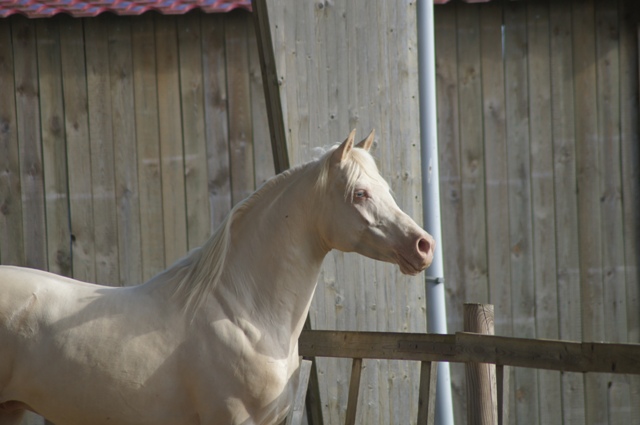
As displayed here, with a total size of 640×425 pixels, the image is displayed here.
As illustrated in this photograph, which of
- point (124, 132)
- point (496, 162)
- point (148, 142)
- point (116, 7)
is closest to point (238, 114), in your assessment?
point (148, 142)

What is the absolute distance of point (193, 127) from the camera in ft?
16.3

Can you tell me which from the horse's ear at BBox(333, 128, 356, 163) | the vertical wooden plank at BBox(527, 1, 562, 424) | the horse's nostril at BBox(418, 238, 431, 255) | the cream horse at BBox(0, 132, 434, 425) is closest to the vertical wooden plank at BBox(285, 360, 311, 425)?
the cream horse at BBox(0, 132, 434, 425)

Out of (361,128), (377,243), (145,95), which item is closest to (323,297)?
(361,128)

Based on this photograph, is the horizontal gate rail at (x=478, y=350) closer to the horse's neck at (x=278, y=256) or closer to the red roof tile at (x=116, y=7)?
the horse's neck at (x=278, y=256)

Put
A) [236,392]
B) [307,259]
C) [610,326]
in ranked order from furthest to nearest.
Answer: [610,326] → [307,259] → [236,392]

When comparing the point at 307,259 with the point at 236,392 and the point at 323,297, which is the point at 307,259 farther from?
the point at 323,297

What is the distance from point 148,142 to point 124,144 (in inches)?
6.3

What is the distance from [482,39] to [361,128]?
1315 millimetres

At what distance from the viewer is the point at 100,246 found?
4.97 metres

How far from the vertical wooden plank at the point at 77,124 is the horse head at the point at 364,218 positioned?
2.49 meters

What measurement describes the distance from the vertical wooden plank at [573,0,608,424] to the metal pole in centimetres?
142

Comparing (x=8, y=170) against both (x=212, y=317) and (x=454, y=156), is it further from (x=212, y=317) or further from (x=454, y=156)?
(x=454, y=156)

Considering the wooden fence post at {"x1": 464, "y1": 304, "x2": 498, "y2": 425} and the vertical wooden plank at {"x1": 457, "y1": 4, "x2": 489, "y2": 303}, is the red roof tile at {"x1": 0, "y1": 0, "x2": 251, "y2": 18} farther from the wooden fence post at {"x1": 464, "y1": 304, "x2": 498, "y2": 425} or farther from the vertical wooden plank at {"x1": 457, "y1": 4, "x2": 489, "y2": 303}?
the wooden fence post at {"x1": 464, "y1": 304, "x2": 498, "y2": 425}

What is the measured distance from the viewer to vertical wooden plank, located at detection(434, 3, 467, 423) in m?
4.88
